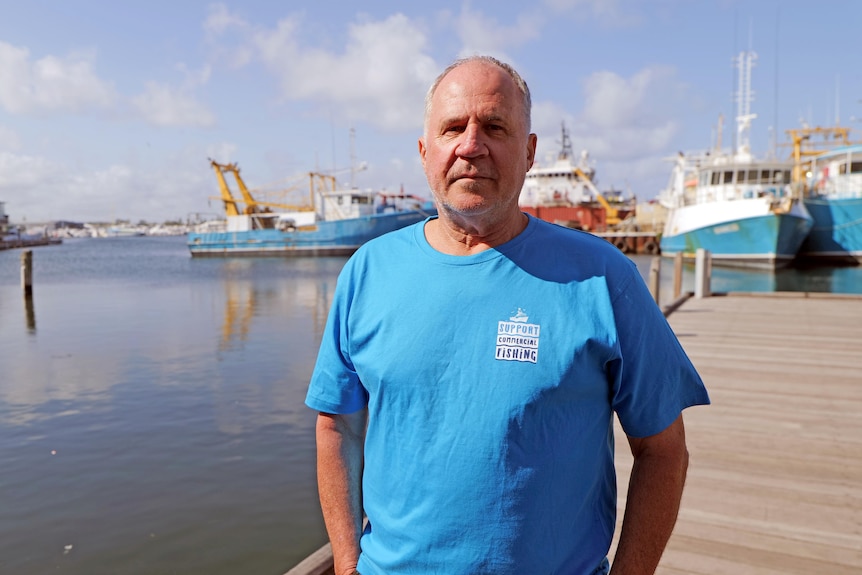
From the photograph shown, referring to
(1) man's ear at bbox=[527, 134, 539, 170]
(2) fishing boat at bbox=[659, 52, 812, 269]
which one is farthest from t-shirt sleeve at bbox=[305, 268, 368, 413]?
(2) fishing boat at bbox=[659, 52, 812, 269]

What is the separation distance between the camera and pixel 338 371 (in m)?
1.64

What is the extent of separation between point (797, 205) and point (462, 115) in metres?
34.9

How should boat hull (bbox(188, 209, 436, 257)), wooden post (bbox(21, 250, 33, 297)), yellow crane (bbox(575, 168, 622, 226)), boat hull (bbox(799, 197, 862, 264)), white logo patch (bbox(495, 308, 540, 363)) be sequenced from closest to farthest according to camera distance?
1. white logo patch (bbox(495, 308, 540, 363))
2. wooden post (bbox(21, 250, 33, 297))
3. boat hull (bbox(799, 197, 862, 264))
4. boat hull (bbox(188, 209, 436, 257))
5. yellow crane (bbox(575, 168, 622, 226))

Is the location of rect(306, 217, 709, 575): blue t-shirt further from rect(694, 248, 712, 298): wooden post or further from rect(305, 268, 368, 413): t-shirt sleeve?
rect(694, 248, 712, 298): wooden post

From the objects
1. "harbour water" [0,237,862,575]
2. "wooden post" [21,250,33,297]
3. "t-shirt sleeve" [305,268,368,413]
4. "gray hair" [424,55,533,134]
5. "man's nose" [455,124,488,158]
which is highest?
"gray hair" [424,55,533,134]

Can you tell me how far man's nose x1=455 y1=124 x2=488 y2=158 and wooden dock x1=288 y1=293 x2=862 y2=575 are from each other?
238 cm

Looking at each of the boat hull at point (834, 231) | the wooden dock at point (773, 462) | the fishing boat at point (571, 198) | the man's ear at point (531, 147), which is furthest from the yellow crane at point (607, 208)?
the man's ear at point (531, 147)

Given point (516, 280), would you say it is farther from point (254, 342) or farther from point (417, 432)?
point (254, 342)

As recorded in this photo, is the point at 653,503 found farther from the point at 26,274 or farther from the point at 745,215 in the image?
the point at 745,215

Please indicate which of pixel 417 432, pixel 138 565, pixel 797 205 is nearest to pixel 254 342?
pixel 138 565

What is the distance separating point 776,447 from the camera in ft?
15.1

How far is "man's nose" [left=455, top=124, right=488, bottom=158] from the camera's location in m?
1.41

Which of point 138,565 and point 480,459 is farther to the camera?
point 138,565

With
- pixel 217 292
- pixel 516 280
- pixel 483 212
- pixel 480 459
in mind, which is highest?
pixel 483 212
